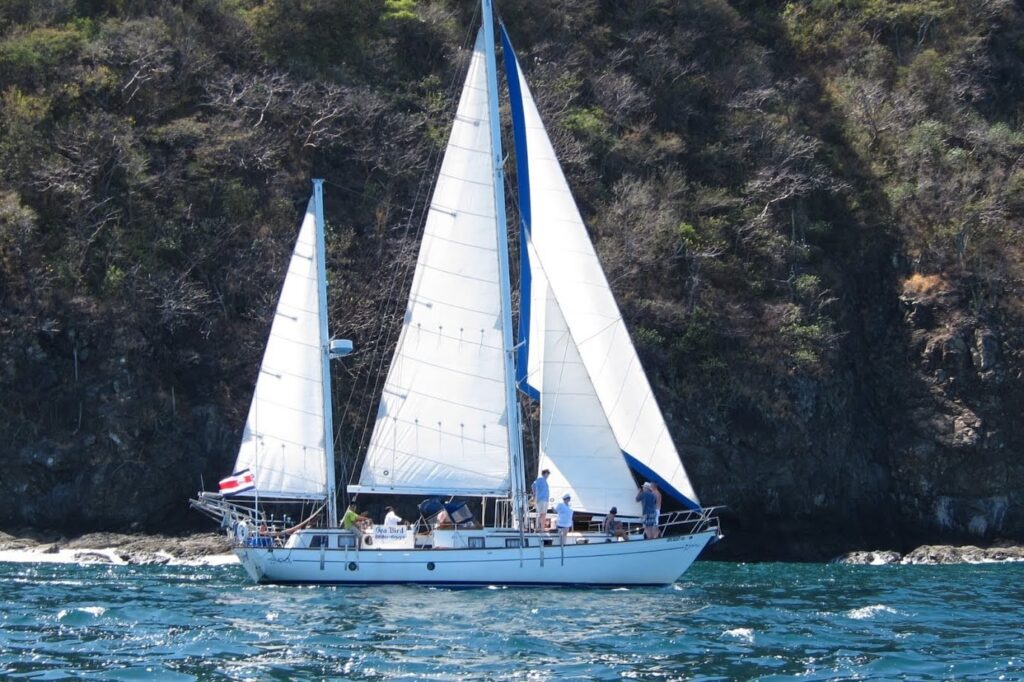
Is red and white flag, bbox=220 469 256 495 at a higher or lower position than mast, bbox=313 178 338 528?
lower

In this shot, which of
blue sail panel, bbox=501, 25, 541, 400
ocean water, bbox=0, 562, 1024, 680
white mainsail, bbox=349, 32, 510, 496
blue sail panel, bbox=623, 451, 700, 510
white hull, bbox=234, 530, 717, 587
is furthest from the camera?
blue sail panel, bbox=501, 25, 541, 400

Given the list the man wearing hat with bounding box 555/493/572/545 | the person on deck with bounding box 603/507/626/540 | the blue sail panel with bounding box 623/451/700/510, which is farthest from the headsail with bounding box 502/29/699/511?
the man wearing hat with bounding box 555/493/572/545

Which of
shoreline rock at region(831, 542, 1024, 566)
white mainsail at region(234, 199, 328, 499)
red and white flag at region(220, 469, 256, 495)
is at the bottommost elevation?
shoreline rock at region(831, 542, 1024, 566)

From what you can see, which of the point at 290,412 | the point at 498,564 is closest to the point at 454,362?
the point at 290,412

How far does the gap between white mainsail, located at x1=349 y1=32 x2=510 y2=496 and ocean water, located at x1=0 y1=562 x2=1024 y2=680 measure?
8.26 feet

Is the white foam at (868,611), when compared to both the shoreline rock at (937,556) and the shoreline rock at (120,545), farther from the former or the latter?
the shoreline rock at (120,545)

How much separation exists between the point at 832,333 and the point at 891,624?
57.4ft

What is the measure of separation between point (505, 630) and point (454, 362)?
24.0 ft

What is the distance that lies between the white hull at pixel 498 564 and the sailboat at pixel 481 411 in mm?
26

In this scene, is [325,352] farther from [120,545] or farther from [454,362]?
[120,545]

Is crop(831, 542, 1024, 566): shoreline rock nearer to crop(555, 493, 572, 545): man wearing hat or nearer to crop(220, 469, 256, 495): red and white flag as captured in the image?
crop(555, 493, 572, 545): man wearing hat

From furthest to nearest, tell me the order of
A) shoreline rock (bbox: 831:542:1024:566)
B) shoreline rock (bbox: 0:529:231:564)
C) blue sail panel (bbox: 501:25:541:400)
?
shoreline rock (bbox: 831:542:1024:566), shoreline rock (bbox: 0:529:231:564), blue sail panel (bbox: 501:25:541:400)

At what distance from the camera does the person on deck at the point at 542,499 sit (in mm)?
23688

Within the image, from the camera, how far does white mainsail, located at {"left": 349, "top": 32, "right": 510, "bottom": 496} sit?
24.5m
